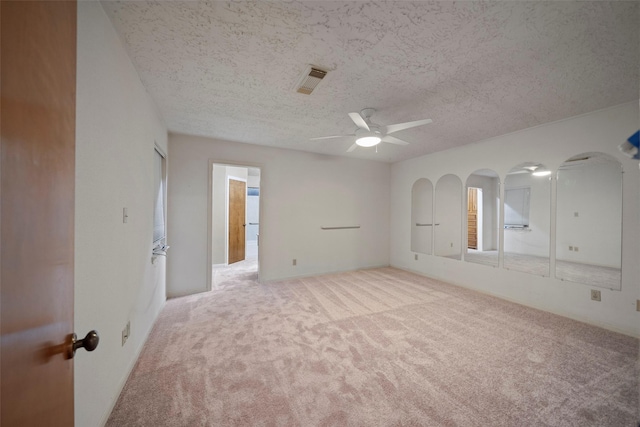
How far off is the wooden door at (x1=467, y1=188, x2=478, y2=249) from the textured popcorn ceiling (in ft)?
4.43

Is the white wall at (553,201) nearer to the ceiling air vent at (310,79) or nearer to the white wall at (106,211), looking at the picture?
the ceiling air vent at (310,79)

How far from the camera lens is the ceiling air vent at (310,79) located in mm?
1900

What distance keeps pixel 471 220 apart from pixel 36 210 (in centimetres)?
481

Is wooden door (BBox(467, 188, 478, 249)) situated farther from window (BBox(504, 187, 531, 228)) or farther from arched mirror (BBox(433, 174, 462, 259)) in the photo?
window (BBox(504, 187, 531, 228))

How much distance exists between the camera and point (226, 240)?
17.7 feet

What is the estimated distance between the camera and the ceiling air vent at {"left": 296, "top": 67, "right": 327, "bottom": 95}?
6.23 ft

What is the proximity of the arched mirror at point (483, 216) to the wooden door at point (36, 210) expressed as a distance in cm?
446

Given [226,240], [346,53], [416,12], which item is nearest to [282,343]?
[346,53]

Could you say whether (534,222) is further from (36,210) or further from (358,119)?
(36,210)

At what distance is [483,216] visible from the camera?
3.99 meters

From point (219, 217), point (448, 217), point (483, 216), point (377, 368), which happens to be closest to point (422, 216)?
point (448, 217)

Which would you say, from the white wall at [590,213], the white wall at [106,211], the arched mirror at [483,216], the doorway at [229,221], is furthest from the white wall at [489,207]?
the white wall at [106,211]

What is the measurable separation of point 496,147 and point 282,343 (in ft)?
13.2

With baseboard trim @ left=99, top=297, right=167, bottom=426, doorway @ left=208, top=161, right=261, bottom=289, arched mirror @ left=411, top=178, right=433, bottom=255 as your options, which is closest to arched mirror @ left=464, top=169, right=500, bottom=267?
arched mirror @ left=411, top=178, right=433, bottom=255
